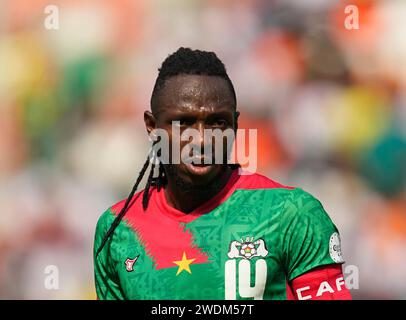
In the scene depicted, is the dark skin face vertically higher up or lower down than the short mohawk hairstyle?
lower down

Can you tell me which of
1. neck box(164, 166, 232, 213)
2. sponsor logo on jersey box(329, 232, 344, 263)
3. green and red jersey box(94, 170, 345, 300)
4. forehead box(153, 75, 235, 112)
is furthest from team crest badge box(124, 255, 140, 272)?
sponsor logo on jersey box(329, 232, 344, 263)

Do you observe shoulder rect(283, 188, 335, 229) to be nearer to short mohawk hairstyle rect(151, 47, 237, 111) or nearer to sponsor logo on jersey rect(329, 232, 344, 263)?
sponsor logo on jersey rect(329, 232, 344, 263)

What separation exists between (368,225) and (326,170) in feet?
1.18

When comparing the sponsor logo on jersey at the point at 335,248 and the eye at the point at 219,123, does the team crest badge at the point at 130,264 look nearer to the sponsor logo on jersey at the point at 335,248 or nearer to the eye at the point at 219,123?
the eye at the point at 219,123

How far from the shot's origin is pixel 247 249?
2.13 m

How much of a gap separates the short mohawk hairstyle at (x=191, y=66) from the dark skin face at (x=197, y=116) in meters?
0.02

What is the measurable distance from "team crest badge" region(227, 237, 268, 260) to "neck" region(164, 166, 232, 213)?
164 mm

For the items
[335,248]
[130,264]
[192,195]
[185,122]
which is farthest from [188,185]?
[335,248]

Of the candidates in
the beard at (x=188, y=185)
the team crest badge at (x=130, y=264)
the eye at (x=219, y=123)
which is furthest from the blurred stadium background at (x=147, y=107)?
the eye at (x=219, y=123)

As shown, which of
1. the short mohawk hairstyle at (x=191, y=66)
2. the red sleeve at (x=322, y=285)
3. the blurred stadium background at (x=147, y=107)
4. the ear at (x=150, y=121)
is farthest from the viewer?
the blurred stadium background at (x=147, y=107)

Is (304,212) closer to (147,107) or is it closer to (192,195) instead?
(192,195)

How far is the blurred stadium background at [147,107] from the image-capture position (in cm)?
403

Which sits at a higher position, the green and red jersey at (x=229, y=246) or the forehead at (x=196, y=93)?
the forehead at (x=196, y=93)

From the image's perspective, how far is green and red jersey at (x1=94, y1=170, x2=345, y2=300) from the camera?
6.86 feet
